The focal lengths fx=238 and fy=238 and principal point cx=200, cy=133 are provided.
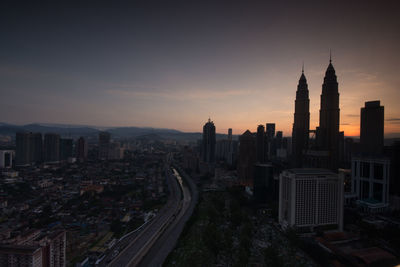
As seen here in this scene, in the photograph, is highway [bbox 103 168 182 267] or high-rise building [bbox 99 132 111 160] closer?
highway [bbox 103 168 182 267]

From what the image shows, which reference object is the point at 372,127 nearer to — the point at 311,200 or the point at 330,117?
the point at 330,117

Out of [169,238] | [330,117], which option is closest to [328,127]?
[330,117]

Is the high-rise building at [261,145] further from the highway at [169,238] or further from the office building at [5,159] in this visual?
the office building at [5,159]

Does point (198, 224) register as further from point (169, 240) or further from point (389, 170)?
point (389, 170)

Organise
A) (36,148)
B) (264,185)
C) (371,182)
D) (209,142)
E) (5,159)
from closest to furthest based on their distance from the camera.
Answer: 1. (371,182)
2. (264,185)
3. (5,159)
4. (36,148)
5. (209,142)

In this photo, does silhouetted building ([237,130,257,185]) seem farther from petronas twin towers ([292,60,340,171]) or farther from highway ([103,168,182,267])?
highway ([103,168,182,267])

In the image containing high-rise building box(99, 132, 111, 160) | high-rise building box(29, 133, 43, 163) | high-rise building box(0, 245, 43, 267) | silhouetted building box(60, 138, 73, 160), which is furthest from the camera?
high-rise building box(99, 132, 111, 160)

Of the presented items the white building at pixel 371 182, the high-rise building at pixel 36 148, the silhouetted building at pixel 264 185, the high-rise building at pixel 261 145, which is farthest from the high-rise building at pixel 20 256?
the high-rise building at pixel 36 148

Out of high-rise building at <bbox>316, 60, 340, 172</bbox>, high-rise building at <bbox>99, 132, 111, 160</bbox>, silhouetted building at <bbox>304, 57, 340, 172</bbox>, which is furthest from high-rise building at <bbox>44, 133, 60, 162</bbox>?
high-rise building at <bbox>316, 60, 340, 172</bbox>
